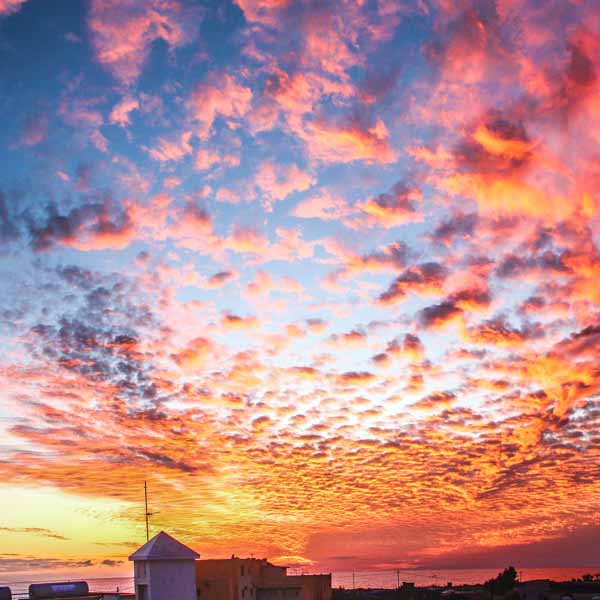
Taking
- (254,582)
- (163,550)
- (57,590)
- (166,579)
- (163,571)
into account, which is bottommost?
(254,582)

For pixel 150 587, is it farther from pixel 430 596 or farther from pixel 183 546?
pixel 430 596

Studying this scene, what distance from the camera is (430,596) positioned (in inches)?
4156

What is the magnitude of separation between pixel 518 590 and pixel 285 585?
36.7m

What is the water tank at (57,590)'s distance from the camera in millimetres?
50031

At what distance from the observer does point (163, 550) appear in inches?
1633

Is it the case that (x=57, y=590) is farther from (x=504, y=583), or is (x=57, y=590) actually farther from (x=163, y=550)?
(x=504, y=583)

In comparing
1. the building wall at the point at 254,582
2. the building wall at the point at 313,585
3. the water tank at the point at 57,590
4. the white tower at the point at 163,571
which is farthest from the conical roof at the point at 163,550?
the building wall at the point at 313,585

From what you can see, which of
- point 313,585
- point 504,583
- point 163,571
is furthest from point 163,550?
point 504,583

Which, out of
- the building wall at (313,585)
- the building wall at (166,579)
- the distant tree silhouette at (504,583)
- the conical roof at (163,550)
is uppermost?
the conical roof at (163,550)

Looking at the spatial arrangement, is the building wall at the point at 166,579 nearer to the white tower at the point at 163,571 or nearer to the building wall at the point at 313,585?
the white tower at the point at 163,571

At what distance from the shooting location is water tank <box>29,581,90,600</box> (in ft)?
164

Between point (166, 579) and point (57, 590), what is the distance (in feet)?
50.0

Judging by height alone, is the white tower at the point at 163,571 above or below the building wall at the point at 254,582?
above

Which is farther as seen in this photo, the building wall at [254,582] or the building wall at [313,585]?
the building wall at [313,585]
